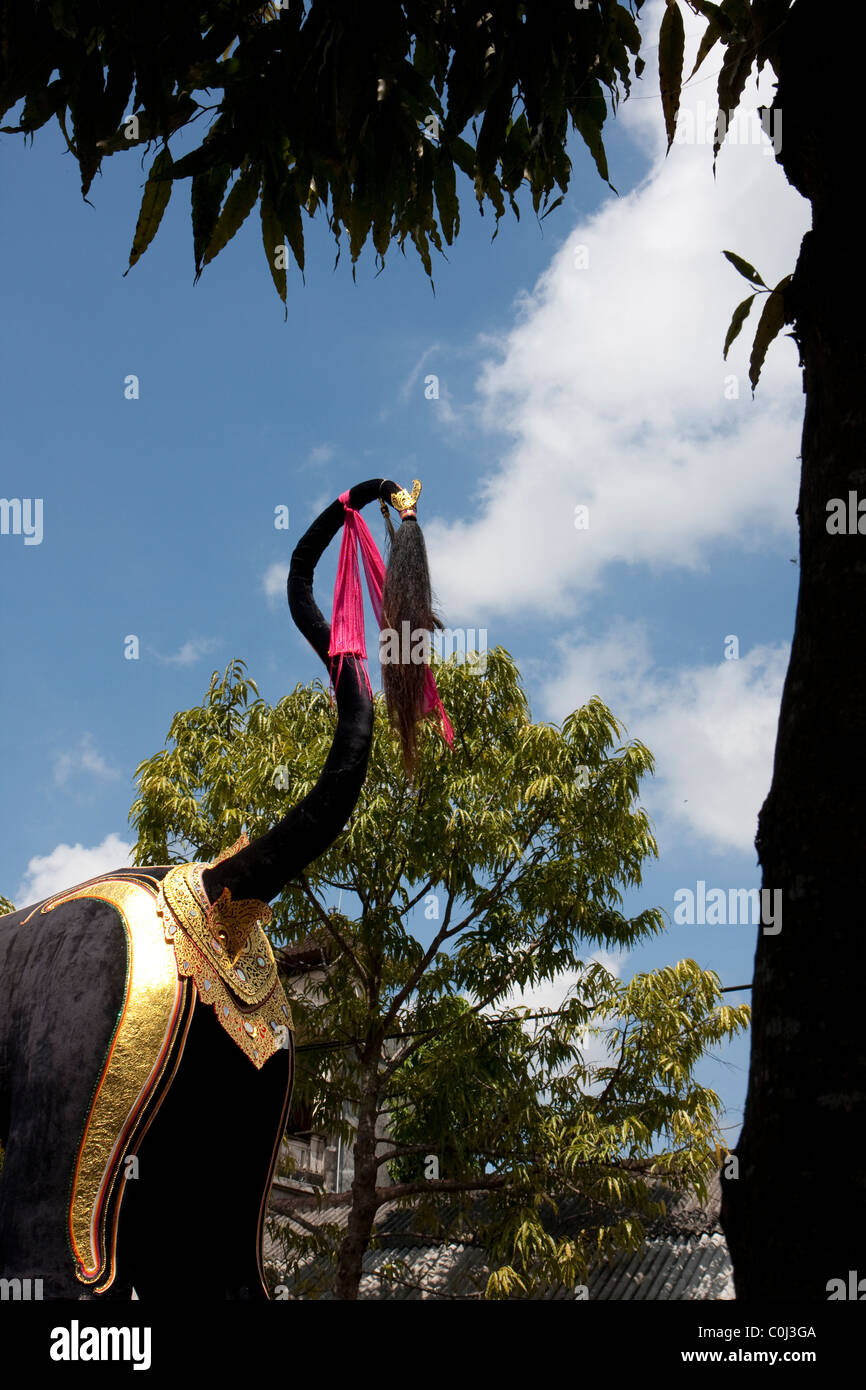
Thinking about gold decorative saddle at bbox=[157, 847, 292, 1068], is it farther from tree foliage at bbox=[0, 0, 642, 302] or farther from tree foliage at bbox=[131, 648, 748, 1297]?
tree foliage at bbox=[131, 648, 748, 1297]

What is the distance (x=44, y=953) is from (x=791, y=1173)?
326 centimetres

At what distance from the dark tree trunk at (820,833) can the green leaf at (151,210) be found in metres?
2.07

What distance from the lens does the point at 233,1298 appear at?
439 centimetres

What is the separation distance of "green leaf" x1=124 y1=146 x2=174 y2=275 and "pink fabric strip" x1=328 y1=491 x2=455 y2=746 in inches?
73.2

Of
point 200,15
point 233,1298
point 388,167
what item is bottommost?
point 233,1298

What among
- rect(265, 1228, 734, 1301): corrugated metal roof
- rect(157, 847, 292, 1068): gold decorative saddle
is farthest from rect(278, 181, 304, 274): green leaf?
rect(265, 1228, 734, 1301): corrugated metal roof

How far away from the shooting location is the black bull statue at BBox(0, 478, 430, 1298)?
13.3 ft

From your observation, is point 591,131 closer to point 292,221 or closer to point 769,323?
point 292,221
